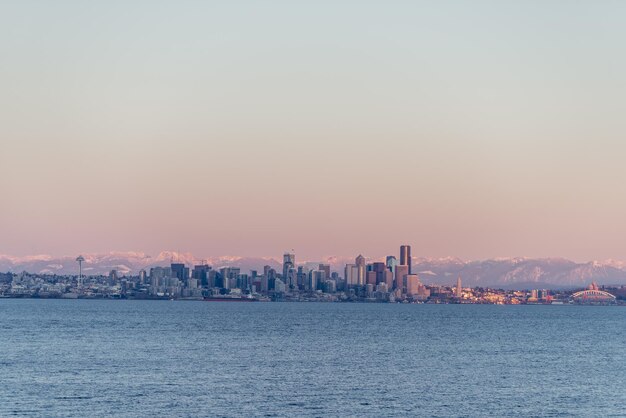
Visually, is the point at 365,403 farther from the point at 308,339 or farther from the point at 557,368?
the point at 308,339

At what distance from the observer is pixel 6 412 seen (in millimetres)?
71062

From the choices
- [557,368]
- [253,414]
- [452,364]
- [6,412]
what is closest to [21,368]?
[6,412]

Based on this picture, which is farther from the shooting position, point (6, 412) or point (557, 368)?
point (557, 368)

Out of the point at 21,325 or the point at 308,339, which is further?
the point at 21,325

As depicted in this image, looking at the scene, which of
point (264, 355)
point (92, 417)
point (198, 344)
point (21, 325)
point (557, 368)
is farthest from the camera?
point (21, 325)

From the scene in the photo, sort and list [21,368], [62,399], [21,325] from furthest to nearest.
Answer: [21,325] < [21,368] < [62,399]

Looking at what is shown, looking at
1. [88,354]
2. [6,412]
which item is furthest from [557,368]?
[6,412]

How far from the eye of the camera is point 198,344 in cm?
13562

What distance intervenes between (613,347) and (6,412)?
348 feet

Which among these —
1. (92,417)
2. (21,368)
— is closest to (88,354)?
(21,368)

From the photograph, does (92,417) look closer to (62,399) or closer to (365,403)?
(62,399)

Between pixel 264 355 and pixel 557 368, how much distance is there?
1370 inches

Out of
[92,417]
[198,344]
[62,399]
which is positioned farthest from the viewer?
[198,344]

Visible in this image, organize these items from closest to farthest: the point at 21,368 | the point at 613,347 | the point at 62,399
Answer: the point at 62,399
the point at 21,368
the point at 613,347
